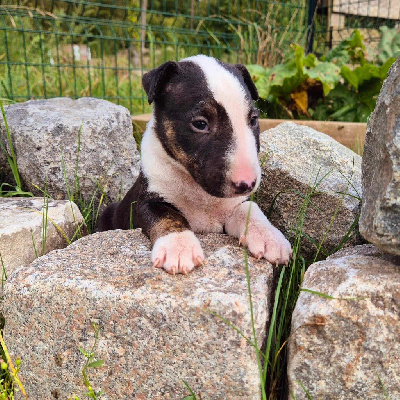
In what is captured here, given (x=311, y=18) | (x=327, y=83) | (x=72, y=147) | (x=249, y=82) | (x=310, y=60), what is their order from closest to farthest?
(x=249, y=82) → (x=72, y=147) → (x=327, y=83) → (x=310, y=60) → (x=311, y=18)

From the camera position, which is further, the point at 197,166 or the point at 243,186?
the point at 197,166

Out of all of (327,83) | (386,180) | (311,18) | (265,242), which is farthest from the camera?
(311,18)

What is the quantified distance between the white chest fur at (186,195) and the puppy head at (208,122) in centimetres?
11

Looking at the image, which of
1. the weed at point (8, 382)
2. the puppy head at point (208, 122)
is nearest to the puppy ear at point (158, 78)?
the puppy head at point (208, 122)

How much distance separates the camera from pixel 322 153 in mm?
3898

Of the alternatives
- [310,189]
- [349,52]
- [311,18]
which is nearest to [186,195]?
[310,189]

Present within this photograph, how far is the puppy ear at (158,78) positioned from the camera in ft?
9.32

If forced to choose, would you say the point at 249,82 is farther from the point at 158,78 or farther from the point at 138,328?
the point at 138,328

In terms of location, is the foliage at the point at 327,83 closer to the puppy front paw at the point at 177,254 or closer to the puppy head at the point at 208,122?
the puppy head at the point at 208,122

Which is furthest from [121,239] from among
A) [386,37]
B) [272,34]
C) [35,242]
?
[272,34]

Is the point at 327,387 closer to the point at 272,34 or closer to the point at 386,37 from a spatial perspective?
the point at 386,37

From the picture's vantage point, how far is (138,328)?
6.80ft

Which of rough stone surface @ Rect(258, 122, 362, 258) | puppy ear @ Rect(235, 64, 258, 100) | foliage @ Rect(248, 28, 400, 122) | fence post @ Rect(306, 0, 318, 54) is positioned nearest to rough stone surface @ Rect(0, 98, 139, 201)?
rough stone surface @ Rect(258, 122, 362, 258)

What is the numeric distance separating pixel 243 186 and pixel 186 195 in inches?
27.1
